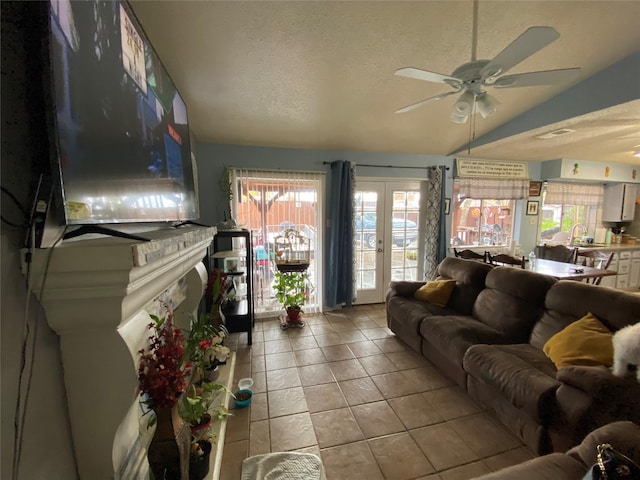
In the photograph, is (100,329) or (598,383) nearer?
(100,329)

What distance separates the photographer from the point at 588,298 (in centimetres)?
196

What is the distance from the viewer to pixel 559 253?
181 inches

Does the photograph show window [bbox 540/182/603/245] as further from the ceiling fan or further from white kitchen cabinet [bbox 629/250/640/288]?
the ceiling fan

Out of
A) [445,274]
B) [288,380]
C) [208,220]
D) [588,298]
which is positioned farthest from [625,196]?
[208,220]

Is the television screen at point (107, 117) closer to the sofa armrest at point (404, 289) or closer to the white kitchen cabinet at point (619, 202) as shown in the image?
the sofa armrest at point (404, 289)

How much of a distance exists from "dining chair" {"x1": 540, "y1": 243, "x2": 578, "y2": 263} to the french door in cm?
233

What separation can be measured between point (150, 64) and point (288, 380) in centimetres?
243

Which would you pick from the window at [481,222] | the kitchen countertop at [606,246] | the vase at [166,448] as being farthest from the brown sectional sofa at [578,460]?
the kitchen countertop at [606,246]

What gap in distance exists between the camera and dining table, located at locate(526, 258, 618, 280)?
124 inches

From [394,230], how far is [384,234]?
20cm

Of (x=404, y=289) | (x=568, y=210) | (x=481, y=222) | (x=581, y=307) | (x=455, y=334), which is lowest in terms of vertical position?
(x=455, y=334)

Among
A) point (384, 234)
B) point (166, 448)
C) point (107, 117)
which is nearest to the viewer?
point (107, 117)

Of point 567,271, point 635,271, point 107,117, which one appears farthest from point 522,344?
point 635,271

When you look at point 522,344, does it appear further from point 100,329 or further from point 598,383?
point 100,329
